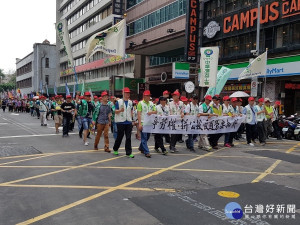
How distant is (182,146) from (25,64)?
310 feet

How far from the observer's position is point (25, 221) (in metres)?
4.45

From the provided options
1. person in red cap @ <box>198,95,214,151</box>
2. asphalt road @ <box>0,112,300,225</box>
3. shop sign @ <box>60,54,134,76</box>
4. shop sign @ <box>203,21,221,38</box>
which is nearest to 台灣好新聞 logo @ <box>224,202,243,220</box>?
asphalt road @ <box>0,112,300,225</box>

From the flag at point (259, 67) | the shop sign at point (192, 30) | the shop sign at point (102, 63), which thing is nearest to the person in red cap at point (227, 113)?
the flag at point (259, 67)

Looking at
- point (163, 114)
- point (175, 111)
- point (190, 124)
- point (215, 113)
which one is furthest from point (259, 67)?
point (163, 114)

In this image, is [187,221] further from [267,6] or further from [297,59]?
[267,6]

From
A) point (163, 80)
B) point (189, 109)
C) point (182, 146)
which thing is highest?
point (163, 80)

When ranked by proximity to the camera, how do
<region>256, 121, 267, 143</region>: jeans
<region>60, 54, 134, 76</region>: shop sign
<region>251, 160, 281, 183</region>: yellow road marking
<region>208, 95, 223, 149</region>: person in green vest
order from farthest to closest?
<region>60, 54, 134, 76</region>: shop sign → <region>256, 121, 267, 143</region>: jeans → <region>208, 95, 223, 149</region>: person in green vest → <region>251, 160, 281, 183</region>: yellow road marking

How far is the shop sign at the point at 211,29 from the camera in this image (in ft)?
87.4

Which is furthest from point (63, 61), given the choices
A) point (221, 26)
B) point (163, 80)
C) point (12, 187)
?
point (12, 187)

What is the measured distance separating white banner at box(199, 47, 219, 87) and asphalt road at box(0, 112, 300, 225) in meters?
5.75

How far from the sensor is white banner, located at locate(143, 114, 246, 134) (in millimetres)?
10086

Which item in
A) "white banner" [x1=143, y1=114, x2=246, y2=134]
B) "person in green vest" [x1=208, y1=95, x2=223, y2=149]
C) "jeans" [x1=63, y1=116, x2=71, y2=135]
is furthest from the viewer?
"jeans" [x1=63, y1=116, x2=71, y2=135]

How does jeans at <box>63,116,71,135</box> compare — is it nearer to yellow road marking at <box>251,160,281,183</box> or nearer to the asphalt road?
the asphalt road

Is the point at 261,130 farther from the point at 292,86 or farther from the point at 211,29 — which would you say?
the point at 211,29
